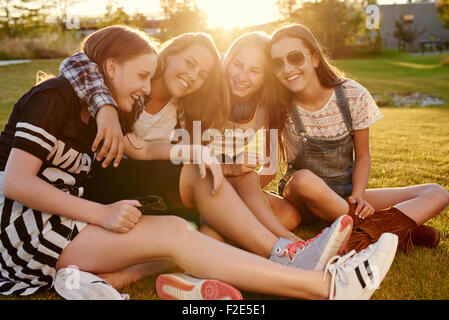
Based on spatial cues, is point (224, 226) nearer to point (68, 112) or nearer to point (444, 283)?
point (68, 112)

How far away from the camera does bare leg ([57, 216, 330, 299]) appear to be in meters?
1.99

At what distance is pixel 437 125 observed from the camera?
9.23 meters

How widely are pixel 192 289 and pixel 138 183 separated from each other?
3.69 ft

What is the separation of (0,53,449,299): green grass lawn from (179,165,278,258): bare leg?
0.93ft

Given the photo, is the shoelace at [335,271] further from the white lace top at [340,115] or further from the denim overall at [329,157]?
the white lace top at [340,115]

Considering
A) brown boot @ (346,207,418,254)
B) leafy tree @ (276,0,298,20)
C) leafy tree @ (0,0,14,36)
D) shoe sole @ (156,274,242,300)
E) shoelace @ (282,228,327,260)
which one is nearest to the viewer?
shoe sole @ (156,274,242,300)

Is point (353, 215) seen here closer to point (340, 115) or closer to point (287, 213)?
point (287, 213)

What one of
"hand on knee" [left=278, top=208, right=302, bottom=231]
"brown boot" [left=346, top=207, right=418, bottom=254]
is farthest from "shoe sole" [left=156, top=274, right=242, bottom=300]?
"hand on knee" [left=278, top=208, right=302, bottom=231]

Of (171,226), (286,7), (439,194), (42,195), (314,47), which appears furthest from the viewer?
(286,7)

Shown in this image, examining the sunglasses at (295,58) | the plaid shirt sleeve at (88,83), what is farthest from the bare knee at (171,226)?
the sunglasses at (295,58)

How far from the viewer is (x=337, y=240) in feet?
7.28

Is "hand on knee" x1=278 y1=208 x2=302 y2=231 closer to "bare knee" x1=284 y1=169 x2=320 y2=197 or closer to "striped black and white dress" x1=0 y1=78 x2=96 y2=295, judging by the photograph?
"bare knee" x1=284 y1=169 x2=320 y2=197

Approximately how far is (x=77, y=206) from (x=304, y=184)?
151cm

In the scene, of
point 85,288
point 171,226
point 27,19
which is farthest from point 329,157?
point 27,19
